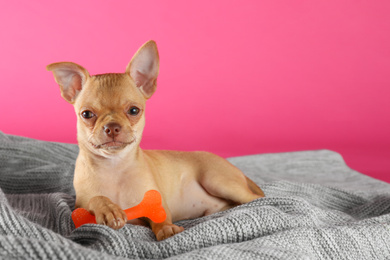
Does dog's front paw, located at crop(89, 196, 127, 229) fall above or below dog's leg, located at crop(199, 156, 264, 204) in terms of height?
above

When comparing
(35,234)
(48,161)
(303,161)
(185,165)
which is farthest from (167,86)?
(35,234)

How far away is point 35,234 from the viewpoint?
1690 mm

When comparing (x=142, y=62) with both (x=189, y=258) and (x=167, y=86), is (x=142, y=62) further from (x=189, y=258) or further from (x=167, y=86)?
(x=167, y=86)

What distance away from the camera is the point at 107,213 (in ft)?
6.37

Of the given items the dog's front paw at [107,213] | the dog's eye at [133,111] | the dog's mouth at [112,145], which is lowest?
the dog's front paw at [107,213]

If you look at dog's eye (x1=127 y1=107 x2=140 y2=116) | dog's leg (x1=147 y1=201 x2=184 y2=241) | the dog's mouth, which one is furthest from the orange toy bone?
dog's eye (x1=127 y1=107 x2=140 y2=116)

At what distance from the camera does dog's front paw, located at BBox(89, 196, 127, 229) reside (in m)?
1.89

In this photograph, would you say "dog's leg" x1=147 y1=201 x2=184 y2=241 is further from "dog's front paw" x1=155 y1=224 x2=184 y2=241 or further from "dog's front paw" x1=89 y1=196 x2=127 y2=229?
"dog's front paw" x1=89 y1=196 x2=127 y2=229

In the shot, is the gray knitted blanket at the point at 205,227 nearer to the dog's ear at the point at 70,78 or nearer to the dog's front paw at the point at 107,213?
the dog's front paw at the point at 107,213

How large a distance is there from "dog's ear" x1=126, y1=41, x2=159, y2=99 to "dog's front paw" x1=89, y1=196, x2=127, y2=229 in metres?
0.65

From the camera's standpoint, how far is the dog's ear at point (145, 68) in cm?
243

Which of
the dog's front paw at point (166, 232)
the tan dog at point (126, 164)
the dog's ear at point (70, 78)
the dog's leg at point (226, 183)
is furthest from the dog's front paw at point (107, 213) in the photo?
the dog's leg at point (226, 183)

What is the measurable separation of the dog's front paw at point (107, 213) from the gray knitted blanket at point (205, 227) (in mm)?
54

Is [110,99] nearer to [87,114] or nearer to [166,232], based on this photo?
[87,114]
